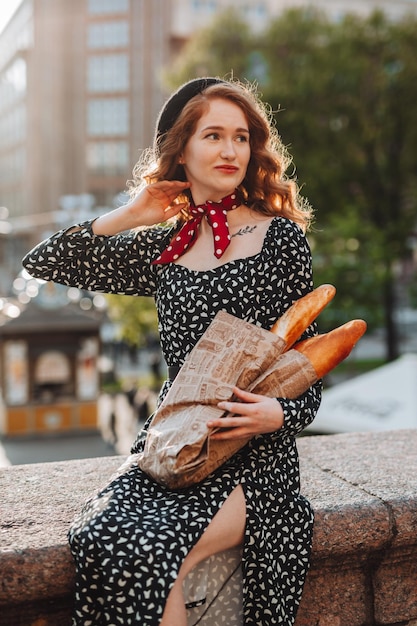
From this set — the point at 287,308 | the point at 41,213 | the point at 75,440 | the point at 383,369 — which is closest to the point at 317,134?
the point at 75,440

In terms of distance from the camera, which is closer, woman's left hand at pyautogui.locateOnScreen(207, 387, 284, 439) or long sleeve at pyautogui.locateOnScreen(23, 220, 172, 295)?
woman's left hand at pyautogui.locateOnScreen(207, 387, 284, 439)

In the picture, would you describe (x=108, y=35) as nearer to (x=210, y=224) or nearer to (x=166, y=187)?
(x=166, y=187)

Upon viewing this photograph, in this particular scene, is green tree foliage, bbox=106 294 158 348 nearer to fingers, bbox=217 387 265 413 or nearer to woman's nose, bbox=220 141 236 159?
woman's nose, bbox=220 141 236 159

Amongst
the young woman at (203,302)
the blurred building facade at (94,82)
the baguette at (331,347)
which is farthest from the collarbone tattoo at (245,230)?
the blurred building facade at (94,82)

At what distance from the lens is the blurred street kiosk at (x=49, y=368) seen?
606 inches

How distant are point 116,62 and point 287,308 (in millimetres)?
59187

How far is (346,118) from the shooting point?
21094mm

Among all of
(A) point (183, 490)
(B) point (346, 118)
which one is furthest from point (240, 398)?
(B) point (346, 118)

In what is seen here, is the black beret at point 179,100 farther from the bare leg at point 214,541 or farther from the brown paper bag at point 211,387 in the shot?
the bare leg at point 214,541

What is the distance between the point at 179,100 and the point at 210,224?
21.3 inches

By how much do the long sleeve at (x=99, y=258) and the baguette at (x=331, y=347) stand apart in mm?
777

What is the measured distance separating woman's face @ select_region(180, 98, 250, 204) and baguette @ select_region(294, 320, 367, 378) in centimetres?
75

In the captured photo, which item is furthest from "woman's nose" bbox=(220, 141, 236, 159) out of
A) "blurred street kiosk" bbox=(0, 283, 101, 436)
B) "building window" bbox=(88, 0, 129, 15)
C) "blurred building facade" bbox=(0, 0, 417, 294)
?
"building window" bbox=(88, 0, 129, 15)

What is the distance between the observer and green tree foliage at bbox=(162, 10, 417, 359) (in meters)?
19.2
